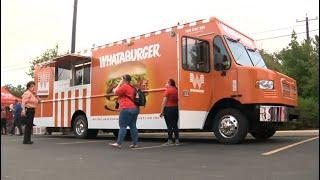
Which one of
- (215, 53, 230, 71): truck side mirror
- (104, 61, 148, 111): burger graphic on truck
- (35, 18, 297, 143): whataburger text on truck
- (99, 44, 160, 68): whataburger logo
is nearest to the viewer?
(35, 18, 297, 143): whataburger text on truck

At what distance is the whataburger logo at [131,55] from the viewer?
13.5 m

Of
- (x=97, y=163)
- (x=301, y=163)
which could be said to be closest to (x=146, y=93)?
(x=97, y=163)

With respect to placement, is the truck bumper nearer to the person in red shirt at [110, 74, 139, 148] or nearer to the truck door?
the truck door

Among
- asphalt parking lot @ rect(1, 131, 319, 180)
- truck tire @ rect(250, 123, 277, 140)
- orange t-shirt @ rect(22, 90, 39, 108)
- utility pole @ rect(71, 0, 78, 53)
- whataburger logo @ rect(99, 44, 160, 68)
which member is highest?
utility pole @ rect(71, 0, 78, 53)

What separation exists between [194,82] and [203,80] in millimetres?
241

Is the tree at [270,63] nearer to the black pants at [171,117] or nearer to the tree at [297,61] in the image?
the tree at [297,61]

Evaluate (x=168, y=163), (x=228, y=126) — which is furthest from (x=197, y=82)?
(x=168, y=163)

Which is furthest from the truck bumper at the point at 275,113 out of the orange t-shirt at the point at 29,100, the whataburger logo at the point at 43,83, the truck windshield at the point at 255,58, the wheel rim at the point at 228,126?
the whataburger logo at the point at 43,83

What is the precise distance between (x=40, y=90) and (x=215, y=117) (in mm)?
8422

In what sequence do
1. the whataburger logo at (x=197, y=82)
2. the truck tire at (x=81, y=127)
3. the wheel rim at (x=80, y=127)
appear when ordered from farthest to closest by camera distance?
the wheel rim at (x=80, y=127)
the truck tire at (x=81, y=127)
the whataburger logo at (x=197, y=82)

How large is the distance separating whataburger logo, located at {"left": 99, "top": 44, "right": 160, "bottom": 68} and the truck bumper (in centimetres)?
323

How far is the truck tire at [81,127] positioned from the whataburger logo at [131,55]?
6.36 feet

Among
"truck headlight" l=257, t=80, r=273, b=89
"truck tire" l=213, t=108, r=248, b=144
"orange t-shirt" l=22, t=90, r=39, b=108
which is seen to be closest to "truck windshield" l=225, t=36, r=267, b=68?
"truck headlight" l=257, t=80, r=273, b=89

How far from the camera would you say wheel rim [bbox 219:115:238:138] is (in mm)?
11711
